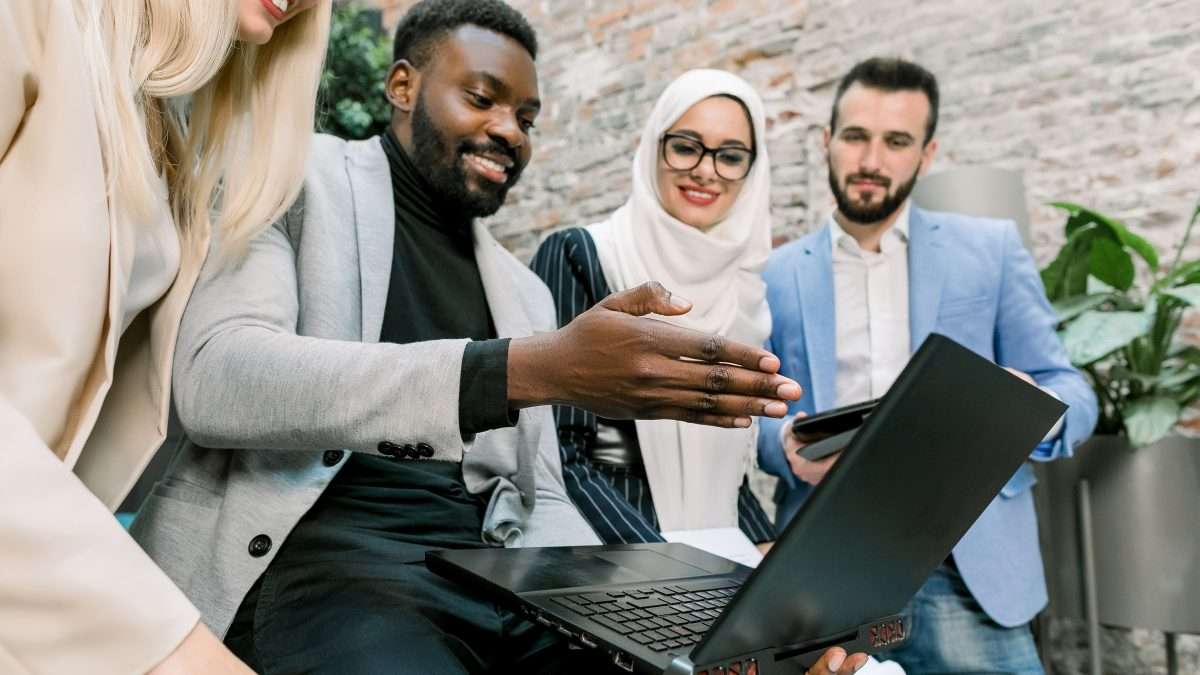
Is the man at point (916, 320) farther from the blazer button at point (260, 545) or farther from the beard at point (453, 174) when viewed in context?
the blazer button at point (260, 545)

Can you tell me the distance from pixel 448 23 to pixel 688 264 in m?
0.74

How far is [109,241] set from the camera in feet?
2.81

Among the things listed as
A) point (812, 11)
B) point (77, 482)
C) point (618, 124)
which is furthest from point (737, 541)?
point (618, 124)

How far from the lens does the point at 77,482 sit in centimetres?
69

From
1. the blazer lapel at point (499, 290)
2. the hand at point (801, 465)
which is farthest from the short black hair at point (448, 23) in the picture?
the hand at point (801, 465)

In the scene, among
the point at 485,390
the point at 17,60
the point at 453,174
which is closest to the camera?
the point at 17,60

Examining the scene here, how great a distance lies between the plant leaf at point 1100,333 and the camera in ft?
8.06

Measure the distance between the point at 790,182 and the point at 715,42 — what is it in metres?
0.81

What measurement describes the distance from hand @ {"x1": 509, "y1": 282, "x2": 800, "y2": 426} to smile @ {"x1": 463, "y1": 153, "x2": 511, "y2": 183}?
31.3 inches

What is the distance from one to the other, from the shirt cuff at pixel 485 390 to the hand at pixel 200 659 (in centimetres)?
31

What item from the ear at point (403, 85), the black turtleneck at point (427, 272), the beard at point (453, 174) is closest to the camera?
the black turtleneck at point (427, 272)

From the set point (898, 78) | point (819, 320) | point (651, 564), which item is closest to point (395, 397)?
point (651, 564)

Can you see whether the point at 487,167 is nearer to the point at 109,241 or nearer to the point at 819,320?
the point at 109,241

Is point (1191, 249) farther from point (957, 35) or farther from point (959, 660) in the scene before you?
point (959, 660)
